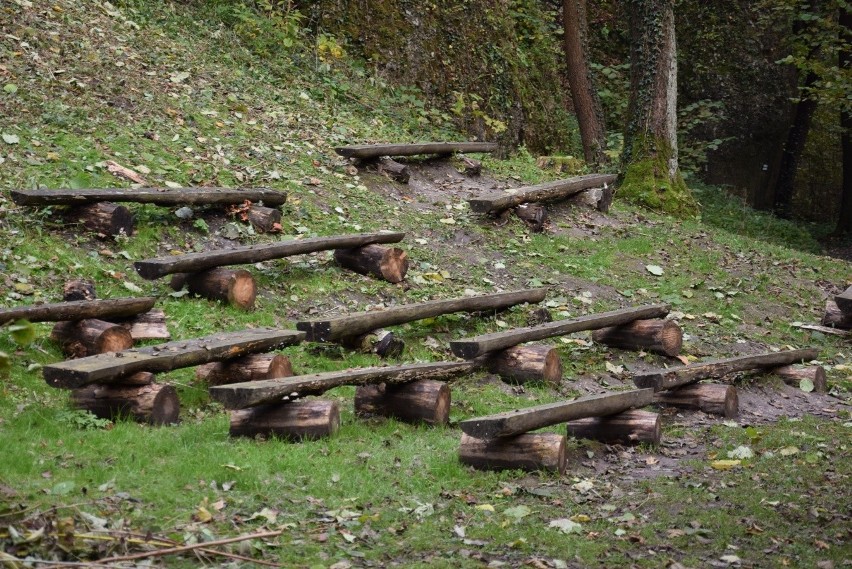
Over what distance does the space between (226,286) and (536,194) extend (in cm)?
570

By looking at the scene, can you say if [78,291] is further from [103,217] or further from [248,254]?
[248,254]

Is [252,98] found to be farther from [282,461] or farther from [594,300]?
[282,461]

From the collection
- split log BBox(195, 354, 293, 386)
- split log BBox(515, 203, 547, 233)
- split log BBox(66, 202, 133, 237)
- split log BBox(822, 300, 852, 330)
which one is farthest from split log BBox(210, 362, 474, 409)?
split log BBox(822, 300, 852, 330)

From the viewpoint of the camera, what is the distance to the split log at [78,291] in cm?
877

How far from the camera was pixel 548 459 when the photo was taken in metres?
6.98

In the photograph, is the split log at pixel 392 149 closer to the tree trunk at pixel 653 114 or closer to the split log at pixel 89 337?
the tree trunk at pixel 653 114

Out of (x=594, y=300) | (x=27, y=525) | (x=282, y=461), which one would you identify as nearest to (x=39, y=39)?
(x=594, y=300)

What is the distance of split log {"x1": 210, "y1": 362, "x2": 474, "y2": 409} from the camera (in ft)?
22.5

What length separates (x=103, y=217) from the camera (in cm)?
1012

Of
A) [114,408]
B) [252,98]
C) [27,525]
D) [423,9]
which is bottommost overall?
[114,408]

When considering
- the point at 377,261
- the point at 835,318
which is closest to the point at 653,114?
the point at 835,318

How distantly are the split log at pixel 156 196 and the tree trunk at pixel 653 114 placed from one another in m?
7.02

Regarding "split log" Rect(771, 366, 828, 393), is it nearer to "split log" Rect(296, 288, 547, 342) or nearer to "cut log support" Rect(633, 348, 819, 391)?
"cut log support" Rect(633, 348, 819, 391)

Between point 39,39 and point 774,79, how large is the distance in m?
17.8
